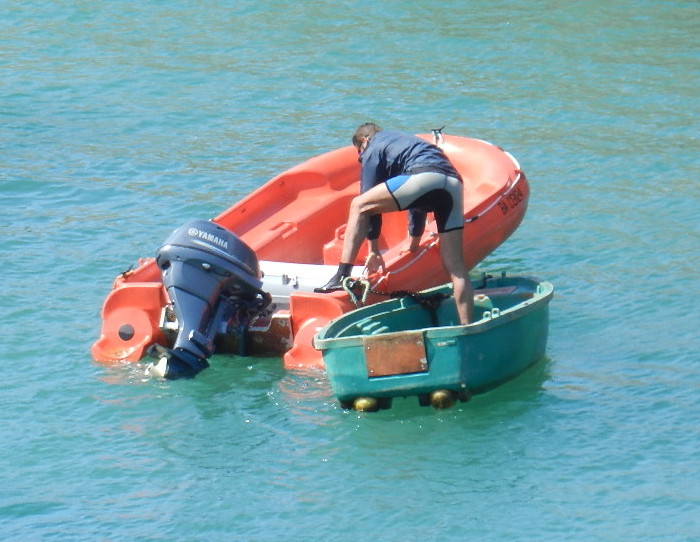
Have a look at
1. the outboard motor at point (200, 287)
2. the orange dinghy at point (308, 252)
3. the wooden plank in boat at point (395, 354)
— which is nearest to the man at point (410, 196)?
the orange dinghy at point (308, 252)

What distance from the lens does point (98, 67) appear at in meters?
16.0

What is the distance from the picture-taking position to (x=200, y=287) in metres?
7.75

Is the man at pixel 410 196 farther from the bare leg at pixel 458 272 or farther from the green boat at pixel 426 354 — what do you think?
the green boat at pixel 426 354

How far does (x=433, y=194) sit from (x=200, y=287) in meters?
1.36

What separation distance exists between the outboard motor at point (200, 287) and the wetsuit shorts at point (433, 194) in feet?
3.12

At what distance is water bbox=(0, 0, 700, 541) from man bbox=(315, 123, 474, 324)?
0.67 meters

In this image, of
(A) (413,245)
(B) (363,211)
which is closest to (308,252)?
(A) (413,245)

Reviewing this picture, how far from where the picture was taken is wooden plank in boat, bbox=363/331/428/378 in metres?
7.02

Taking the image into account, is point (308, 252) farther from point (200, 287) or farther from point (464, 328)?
point (464, 328)

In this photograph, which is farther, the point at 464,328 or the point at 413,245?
the point at 413,245

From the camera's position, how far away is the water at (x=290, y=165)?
6.51 meters

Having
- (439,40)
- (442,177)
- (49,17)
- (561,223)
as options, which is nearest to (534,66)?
(439,40)

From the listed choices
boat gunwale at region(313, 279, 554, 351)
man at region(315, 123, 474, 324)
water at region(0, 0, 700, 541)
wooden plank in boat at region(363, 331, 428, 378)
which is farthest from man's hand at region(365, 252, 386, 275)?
wooden plank in boat at region(363, 331, 428, 378)

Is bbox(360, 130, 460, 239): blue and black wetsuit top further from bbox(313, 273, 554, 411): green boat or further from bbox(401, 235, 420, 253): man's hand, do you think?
bbox(313, 273, 554, 411): green boat
